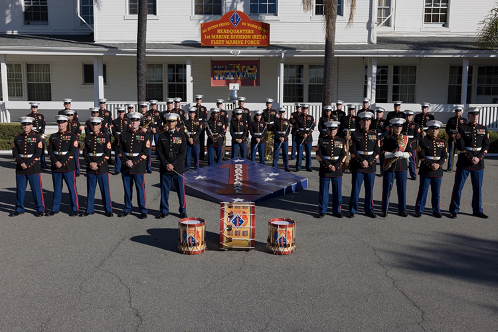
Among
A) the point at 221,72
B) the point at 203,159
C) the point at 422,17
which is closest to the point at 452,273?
the point at 203,159

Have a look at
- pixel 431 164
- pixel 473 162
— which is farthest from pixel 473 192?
pixel 431 164

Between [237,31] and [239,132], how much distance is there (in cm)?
785

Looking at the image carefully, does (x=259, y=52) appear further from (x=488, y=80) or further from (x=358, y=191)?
(x=358, y=191)

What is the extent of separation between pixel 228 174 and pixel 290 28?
11962 millimetres

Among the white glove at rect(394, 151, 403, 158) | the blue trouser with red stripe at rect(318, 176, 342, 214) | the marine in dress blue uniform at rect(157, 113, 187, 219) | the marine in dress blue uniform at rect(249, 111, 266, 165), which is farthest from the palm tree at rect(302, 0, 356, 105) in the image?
the marine in dress blue uniform at rect(157, 113, 187, 219)

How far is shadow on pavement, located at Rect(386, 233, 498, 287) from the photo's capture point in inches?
298

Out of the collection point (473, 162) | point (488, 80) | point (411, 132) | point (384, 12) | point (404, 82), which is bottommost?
point (473, 162)

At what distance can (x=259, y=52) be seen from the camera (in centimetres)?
2148

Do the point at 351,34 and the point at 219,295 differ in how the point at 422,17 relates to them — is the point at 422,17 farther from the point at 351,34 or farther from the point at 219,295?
the point at 219,295

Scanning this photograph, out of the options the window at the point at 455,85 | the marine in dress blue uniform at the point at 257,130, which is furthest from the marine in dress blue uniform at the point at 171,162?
the window at the point at 455,85

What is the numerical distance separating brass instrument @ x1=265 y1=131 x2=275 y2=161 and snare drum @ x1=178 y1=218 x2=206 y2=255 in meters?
8.58

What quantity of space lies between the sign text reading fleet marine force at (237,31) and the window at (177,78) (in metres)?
2.48

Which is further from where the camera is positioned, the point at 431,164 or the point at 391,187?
the point at 391,187

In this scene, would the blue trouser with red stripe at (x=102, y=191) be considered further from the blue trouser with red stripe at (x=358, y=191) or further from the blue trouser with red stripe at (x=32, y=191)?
the blue trouser with red stripe at (x=358, y=191)
